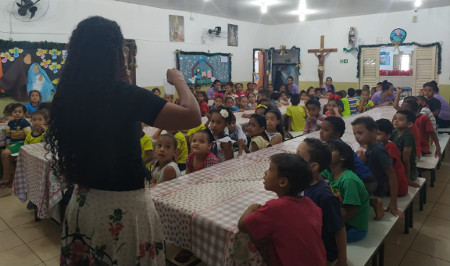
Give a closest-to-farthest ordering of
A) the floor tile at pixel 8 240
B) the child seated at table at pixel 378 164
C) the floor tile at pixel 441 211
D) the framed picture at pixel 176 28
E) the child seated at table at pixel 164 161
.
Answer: the child seated at table at pixel 378 164 < the child seated at table at pixel 164 161 < the floor tile at pixel 8 240 < the floor tile at pixel 441 211 < the framed picture at pixel 176 28

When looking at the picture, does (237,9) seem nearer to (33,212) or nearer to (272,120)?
(272,120)

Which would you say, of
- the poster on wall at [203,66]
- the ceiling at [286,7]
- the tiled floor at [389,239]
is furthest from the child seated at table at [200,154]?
the poster on wall at [203,66]

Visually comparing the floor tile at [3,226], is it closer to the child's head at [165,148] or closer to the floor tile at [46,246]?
the floor tile at [46,246]

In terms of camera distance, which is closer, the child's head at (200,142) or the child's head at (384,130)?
the child's head at (200,142)

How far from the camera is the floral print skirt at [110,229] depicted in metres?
1.34

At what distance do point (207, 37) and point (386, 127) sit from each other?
25.5 ft

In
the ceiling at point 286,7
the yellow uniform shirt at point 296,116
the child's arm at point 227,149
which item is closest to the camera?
the child's arm at point 227,149

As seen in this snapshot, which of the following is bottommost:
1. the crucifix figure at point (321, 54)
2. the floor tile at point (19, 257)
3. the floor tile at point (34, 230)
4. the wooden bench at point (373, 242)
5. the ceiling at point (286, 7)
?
the floor tile at point (19, 257)

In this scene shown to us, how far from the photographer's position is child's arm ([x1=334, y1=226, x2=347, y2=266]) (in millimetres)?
1680

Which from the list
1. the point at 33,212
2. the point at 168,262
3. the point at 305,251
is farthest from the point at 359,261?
the point at 33,212

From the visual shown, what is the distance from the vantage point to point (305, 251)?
4.51 feet

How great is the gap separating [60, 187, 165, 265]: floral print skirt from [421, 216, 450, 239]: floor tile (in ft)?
9.63

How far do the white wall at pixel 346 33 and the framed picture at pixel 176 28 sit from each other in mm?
4173

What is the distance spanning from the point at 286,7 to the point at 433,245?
7431 millimetres
